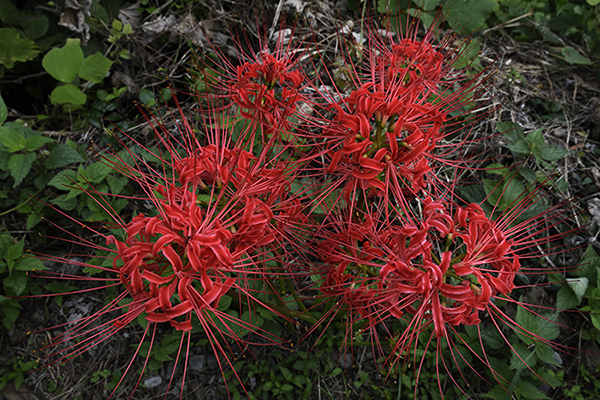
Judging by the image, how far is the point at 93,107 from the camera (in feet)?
7.48

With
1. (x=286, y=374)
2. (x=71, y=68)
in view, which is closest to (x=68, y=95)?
(x=71, y=68)

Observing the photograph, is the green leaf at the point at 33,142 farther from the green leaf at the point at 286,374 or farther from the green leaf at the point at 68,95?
the green leaf at the point at 286,374

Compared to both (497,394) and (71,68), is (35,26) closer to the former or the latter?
(71,68)

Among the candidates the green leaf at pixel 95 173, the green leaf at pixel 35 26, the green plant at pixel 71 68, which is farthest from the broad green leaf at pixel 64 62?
the green leaf at pixel 95 173

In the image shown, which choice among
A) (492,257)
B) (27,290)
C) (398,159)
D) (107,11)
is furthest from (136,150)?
(492,257)

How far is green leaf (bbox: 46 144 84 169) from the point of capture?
185 cm

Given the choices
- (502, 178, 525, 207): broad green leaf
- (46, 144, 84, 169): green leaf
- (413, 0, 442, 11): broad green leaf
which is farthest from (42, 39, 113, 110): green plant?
(502, 178, 525, 207): broad green leaf

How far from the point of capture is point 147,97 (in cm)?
224

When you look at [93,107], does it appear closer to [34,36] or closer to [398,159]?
[34,36]

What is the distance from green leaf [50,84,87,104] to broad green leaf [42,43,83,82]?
0.07 metres

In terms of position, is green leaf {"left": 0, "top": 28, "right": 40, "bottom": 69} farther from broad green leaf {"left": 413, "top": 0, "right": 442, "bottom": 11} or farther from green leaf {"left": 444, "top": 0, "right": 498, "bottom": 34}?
green leaf {"left": 444, "top": 0, "right": 498, "bottom": 34}

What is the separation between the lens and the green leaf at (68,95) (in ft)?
6.74

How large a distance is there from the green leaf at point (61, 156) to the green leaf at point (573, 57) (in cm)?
310

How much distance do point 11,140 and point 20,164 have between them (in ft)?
0.45
